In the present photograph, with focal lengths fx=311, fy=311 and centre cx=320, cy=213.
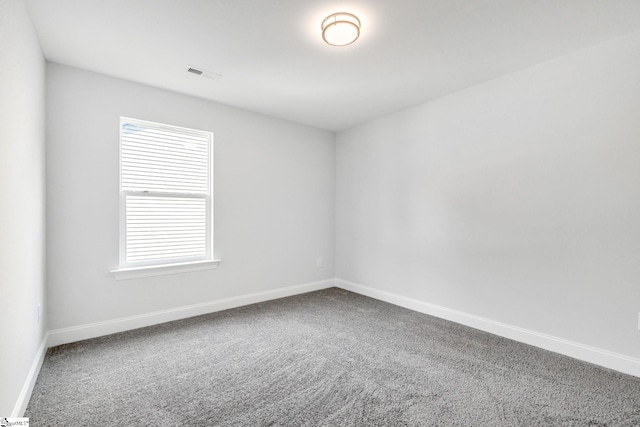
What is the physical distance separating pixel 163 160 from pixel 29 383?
212 cm

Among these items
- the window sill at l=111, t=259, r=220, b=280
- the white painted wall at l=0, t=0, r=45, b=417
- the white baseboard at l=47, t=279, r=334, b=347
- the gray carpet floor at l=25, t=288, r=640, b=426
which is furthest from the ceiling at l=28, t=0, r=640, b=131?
the gray carpet floor at l=25, t=288, r=640, b=426

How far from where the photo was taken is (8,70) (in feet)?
5.28

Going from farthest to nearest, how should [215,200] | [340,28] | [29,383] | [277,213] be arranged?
[277,213] → [215,200] → [340,28] → [29,383]

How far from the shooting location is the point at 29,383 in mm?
1975

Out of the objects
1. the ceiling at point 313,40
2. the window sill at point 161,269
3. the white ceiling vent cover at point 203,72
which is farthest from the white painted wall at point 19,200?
the white ceiling vent cover at point 203,72

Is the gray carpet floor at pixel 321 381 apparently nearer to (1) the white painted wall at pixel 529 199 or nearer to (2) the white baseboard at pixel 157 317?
(2) the white baseboard at pixel 157 317

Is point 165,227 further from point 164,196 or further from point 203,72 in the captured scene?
point 203,72

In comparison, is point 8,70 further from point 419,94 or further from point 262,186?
point 419,94

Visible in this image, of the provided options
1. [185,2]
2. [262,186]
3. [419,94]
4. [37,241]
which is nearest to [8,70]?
[185,2]

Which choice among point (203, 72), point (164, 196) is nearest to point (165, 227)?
point (164, 196)

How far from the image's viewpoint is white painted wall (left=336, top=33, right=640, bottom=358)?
2.32m

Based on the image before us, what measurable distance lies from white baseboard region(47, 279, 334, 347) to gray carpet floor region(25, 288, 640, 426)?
0.10 meters

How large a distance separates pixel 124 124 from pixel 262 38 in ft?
5.70

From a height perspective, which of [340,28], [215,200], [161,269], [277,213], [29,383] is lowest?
[29,383]
